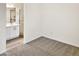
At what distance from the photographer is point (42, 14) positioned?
411cm

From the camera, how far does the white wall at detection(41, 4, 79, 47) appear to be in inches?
128

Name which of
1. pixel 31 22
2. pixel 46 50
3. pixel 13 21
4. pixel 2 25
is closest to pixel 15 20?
pixel 13 21

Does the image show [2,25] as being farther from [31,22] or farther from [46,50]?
[46,50]

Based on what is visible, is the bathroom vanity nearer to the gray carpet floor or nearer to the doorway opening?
the doorway opening

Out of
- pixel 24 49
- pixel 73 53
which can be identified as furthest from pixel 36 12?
pixel 73 53

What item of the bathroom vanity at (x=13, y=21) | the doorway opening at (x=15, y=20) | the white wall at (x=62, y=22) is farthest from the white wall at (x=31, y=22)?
the bathroom vanity at (x=13, y=21)

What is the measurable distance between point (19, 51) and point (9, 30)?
1.25m

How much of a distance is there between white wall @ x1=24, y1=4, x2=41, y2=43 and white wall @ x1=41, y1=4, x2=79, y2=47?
276 millimetres

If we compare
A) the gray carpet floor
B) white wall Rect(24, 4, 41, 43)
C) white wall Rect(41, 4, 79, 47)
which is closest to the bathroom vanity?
white wall Rect(24, 4, 41, 43)

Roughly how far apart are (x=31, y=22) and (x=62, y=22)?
3.44ft

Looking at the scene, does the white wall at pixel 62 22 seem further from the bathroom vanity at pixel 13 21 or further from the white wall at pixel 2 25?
the white wall at pixel 2 25

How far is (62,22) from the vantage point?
354 centimetres

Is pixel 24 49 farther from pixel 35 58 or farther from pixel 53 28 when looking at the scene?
pixel 35 58

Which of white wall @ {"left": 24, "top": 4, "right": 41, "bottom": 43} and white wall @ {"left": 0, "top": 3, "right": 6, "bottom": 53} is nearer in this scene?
white wall @ {"left": 0, "top": 3, "right": 6, "bottom": 53}
